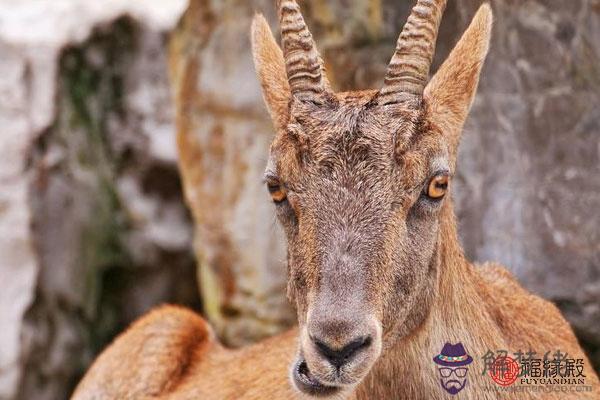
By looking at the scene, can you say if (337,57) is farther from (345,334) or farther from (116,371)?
(345,334)

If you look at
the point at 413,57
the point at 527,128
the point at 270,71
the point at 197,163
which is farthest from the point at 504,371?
the point at 197,163

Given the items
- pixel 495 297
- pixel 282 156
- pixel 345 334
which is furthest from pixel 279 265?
pixel 345 334

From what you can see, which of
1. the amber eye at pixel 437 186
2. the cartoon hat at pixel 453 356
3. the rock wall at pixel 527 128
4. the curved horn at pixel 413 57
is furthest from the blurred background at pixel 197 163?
the cartoon hat at pixel 453 356

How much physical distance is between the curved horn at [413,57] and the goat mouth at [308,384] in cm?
169

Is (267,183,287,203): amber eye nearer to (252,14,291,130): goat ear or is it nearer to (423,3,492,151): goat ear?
(252,14,291,130): goat ear

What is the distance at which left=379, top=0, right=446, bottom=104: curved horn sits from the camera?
6375mm

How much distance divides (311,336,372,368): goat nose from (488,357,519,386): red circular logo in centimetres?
139

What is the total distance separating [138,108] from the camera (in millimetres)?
13164

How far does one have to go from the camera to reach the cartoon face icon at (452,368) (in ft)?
21.2

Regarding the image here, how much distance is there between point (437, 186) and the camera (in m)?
6.20

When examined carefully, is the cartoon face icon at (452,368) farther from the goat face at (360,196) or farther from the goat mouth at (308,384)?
the goat mouth at (308,384)

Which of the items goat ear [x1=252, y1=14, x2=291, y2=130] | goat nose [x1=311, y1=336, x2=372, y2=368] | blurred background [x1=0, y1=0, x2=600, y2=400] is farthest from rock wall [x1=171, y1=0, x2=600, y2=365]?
goat nose [x1=311, y1=336, x2=372, y2=368]

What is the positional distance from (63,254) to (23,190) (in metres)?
0.95

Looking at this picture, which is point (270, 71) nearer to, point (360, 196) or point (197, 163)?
point (360, 196)
